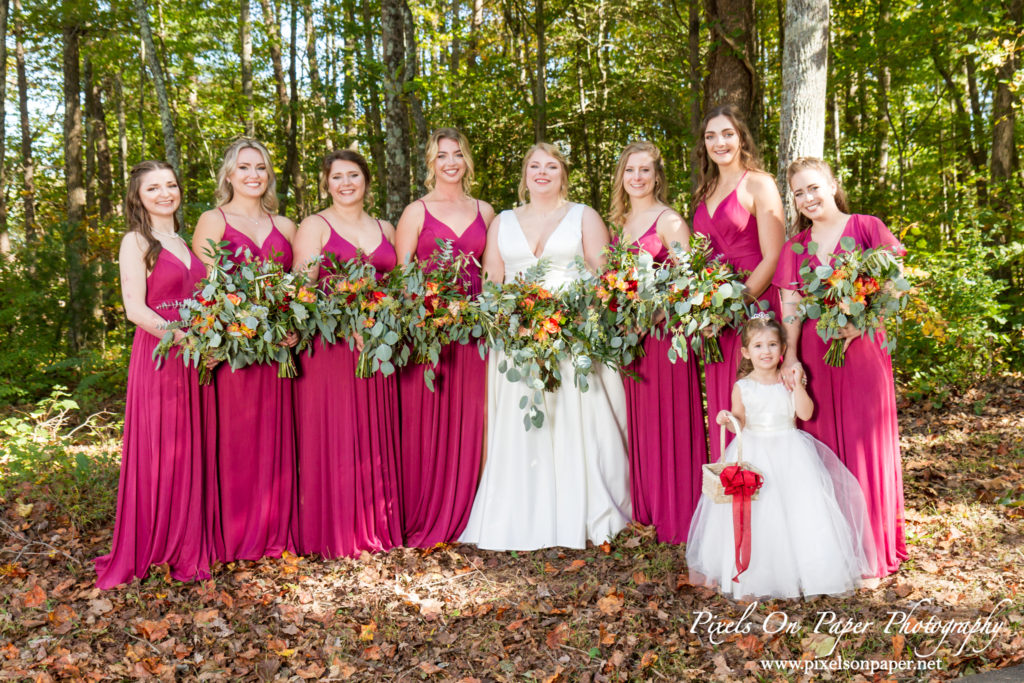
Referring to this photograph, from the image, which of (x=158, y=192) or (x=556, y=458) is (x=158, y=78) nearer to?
(x=158, y=192)

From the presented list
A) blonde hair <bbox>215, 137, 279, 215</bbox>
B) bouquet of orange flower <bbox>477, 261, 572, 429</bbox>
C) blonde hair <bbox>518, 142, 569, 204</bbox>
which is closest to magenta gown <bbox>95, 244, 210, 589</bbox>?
blonde hair <bbox>215, 137, 279, 215</bbox>

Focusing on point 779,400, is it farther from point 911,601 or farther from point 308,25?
point 308,25

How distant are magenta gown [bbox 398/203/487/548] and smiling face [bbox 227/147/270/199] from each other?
3.71ft

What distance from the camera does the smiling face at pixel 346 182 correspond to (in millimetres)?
5129

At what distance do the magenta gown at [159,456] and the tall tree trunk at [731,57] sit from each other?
5.43 meters

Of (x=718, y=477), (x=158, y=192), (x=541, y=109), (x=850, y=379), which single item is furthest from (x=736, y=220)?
(x=541, y=109)

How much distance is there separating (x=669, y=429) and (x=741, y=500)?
3.45 feet

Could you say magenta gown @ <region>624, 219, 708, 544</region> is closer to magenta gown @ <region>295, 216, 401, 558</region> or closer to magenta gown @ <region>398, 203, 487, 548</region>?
magenta gown @ <region>398, 203, 487, 548</region>

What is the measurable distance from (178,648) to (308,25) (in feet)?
55.0

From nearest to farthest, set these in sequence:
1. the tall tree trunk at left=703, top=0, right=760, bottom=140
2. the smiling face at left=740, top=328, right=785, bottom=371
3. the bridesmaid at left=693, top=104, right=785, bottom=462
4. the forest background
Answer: the smiling face at left=740, top=328, right=785, bottom=371
the bridesmaid at left=693, top=104, right=785, bottom=462
the tall tree trunk at left=703, top=0, right=760, bottom=140
the forest background

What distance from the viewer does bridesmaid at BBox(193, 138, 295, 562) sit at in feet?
16.4

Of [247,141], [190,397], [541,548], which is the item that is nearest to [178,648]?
[190,397]

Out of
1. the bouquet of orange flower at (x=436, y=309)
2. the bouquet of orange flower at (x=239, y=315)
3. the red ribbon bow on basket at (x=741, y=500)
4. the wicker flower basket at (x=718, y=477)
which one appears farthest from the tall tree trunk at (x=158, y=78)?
the red ribbon bow on basket at (x=741, y=500)

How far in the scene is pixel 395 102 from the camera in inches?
283
